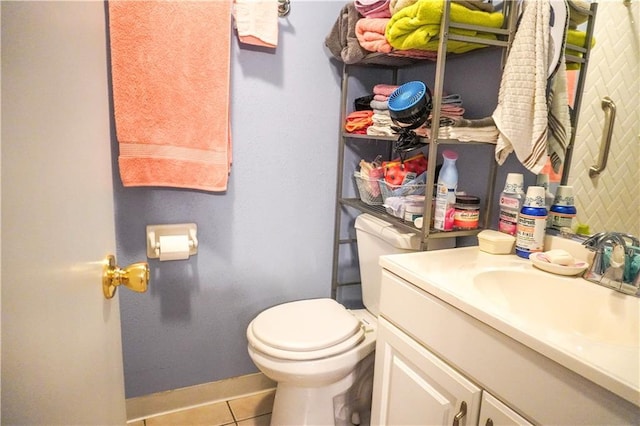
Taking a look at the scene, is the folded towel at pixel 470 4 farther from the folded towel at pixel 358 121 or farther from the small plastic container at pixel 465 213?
the small plastic container at pixel 465 213

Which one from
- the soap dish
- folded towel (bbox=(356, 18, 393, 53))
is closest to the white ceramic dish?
the soap dish

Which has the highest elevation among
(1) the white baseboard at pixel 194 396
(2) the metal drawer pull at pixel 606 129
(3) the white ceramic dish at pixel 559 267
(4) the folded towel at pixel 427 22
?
(4) the folded towel at pixel 427 22

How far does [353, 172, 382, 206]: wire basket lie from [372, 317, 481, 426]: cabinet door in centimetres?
60

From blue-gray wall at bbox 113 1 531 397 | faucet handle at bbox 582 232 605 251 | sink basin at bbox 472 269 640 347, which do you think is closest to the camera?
sink basin at bbox 472 269 640 347

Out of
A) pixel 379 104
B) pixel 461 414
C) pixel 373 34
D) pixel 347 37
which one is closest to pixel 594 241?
pixel 461 414

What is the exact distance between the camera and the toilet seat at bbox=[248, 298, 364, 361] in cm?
130

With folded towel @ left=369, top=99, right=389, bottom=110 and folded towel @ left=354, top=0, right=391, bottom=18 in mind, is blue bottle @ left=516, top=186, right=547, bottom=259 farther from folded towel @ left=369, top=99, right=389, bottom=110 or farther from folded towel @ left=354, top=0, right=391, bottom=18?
folded towel @ left=354, top=0, right=391, bottom=18

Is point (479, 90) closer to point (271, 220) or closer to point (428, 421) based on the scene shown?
point (271, 220)

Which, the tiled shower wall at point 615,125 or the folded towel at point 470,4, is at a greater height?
the folded towel at point 470,4

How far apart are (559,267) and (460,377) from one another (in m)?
0.41

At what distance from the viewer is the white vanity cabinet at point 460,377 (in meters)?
0.66

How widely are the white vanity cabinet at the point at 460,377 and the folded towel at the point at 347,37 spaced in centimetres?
82

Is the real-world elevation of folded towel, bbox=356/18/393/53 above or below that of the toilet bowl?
above

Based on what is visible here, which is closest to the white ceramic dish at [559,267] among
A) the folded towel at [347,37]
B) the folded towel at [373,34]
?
the folded towel at [373,34]
